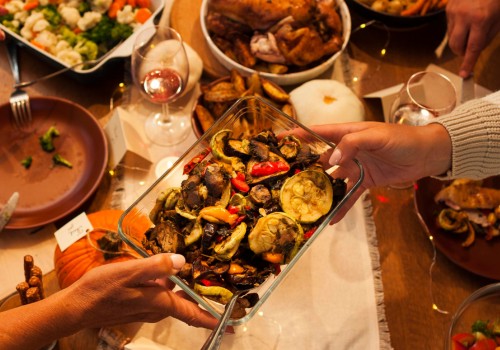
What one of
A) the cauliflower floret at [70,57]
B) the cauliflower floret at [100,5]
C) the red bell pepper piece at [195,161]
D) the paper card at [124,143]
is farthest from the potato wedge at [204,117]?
the cauliflower floret at [100,5]

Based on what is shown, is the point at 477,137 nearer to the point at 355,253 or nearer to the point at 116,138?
the point at 355,253

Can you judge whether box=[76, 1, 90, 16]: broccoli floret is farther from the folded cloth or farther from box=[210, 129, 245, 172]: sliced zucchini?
the folded cloth

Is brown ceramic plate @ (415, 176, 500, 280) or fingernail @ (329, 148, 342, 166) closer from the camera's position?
fingernail @ (329, 148, 342, 166)

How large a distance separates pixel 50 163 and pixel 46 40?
0.40 m

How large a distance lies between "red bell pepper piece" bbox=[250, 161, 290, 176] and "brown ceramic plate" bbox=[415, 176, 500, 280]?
0.55 metres

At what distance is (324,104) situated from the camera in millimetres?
1392

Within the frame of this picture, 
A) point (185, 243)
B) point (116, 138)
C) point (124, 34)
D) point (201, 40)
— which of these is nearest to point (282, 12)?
point (201, 40)

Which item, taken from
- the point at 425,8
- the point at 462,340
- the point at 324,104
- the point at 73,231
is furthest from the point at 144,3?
the point at 462,340

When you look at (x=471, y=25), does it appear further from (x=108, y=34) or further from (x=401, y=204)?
(x=108, y=34)

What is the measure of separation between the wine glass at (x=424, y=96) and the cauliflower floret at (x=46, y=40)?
106 cm

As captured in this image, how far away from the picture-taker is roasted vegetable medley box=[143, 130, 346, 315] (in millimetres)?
831

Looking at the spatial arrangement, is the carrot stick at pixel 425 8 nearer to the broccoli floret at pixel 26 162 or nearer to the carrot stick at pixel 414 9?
the carrot stick at pixel 414 9

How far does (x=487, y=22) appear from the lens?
4.53 feet

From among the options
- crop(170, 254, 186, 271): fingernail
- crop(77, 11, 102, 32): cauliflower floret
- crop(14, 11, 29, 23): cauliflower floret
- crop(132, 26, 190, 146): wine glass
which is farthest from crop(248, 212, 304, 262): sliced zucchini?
crop(14, 11, 29, 23): cauliflower floret
